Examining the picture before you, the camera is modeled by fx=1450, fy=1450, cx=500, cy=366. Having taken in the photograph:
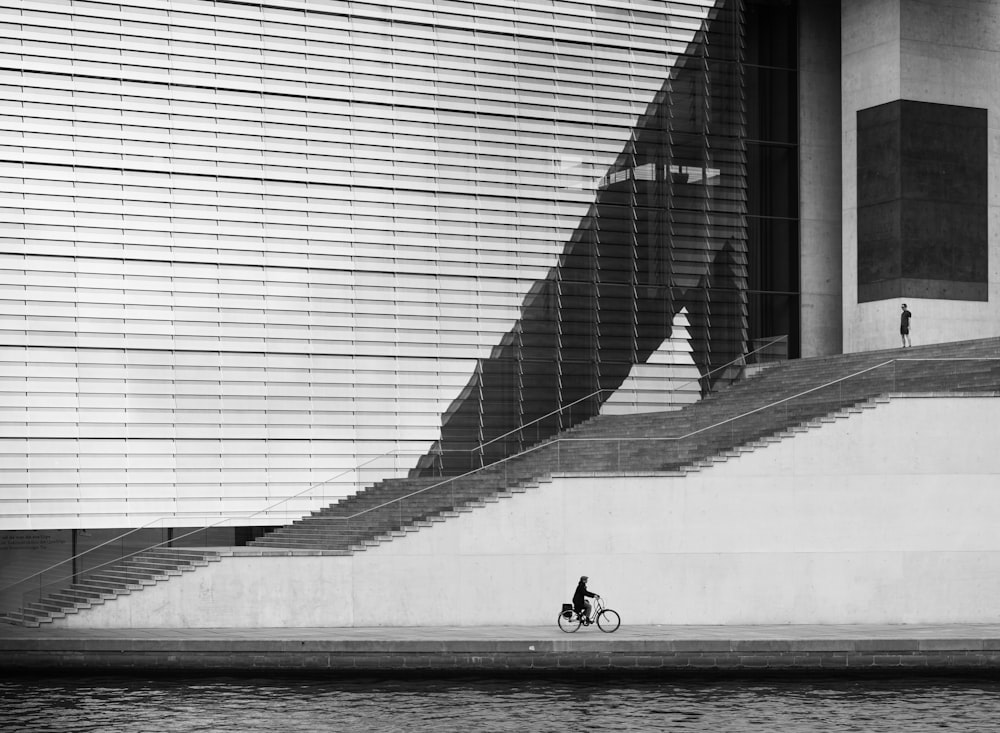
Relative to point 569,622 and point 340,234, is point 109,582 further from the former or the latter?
point 340,234

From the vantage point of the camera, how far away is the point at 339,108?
3148cm

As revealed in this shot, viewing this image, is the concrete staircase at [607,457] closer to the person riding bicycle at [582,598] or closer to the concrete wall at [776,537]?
the concrete wall at [776,537]

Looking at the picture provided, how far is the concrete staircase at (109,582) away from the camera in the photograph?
2511 centimetres

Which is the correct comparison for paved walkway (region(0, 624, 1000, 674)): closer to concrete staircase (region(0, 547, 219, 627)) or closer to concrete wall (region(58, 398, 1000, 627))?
concrete staircase (region(0, 547, 219, 627))

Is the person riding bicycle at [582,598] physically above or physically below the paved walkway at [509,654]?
above

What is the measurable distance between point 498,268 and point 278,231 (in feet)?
16.7

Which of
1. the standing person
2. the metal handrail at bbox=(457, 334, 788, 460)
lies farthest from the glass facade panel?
the standing person

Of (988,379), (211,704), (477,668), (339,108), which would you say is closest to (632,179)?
Result: (339,108)

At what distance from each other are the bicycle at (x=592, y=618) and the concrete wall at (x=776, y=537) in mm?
663

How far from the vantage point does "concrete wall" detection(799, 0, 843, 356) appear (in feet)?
122

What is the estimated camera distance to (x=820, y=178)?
37688 mm

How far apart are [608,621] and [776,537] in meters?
3.62

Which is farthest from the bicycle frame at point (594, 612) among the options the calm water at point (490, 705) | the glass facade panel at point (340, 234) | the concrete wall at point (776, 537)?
the glass facade panel at point (340, 234)

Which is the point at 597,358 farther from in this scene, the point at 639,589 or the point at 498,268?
the point at 639,589
